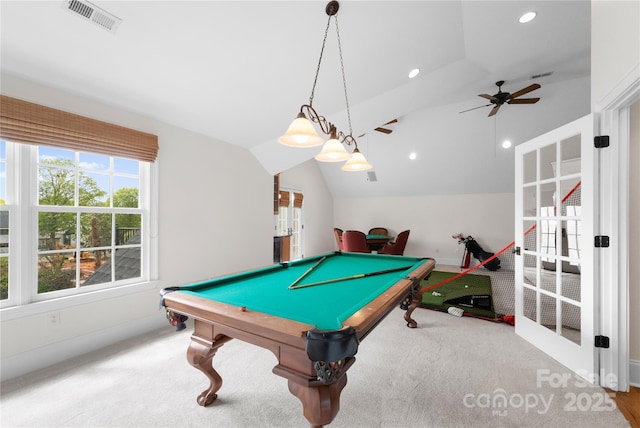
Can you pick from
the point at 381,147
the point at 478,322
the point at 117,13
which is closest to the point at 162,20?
the point at 117,13

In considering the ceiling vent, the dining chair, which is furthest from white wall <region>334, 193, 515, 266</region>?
the ceiling vent

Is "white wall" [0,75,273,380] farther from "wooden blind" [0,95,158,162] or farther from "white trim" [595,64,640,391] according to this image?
"white trim" [595,64,640,391]

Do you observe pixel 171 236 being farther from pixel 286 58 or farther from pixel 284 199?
pixel 284 199

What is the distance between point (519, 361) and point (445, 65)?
3451 millimetres

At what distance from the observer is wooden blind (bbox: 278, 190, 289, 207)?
6.18m

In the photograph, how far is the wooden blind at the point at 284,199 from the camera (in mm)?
6184

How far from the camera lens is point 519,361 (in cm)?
222

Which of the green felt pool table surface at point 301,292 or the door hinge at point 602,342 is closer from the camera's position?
the green felt pool table surface at point 301,292

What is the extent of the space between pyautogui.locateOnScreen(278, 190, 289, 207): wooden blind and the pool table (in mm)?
3936

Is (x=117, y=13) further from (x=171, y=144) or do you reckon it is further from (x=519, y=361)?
(x=519, y=361)

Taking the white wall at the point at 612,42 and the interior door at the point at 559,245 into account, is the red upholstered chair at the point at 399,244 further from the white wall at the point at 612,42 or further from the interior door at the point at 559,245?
the white wall at the point at 612,42

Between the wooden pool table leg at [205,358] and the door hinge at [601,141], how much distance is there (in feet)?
9.47

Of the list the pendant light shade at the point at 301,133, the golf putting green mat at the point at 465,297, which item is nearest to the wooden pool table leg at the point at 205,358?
the pendant light shade at the point at 301,133

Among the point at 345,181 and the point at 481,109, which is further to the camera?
the point at 345,181
